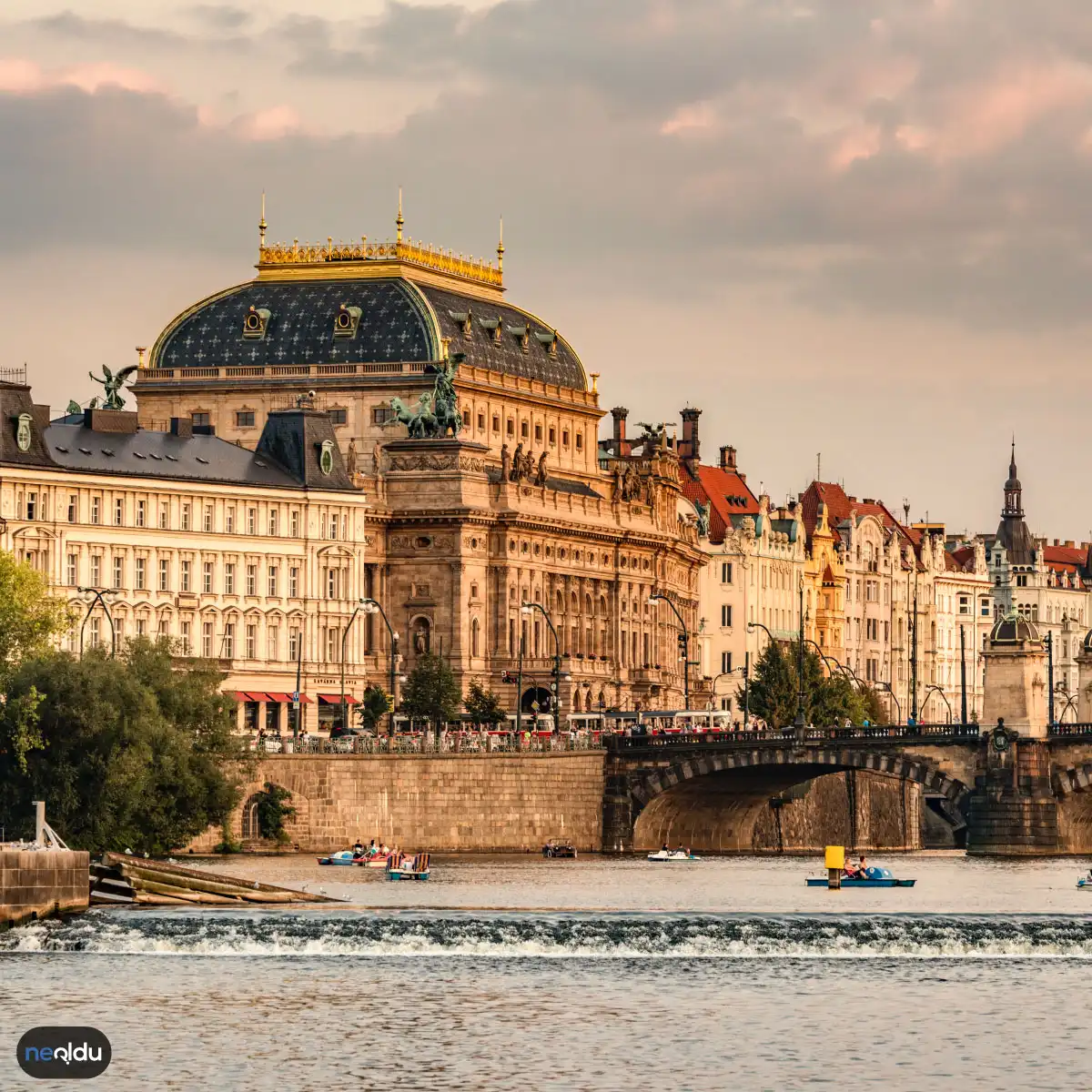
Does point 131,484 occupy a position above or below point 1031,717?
above

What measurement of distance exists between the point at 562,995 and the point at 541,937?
1102 cm

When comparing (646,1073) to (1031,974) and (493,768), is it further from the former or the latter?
(493,768)

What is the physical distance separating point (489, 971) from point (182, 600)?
99.6 m

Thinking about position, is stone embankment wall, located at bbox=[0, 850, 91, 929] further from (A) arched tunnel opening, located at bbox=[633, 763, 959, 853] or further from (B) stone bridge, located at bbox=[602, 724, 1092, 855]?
(A) arched tunnel opening, located at bbox=[633, 763, 959, 853]

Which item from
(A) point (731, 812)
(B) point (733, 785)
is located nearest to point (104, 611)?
(B) point (733, 785)

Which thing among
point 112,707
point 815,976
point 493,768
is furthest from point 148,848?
point 815,976

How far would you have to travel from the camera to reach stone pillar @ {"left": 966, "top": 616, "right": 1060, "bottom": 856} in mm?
172250

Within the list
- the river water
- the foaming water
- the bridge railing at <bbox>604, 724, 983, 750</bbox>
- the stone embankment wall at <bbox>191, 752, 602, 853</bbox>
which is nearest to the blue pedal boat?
the river water

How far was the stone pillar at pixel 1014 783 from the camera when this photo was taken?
565 feet

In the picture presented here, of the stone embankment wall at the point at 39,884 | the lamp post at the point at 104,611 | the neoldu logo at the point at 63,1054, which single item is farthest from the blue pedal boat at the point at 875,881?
the neoldu logo at the point at 63,1054

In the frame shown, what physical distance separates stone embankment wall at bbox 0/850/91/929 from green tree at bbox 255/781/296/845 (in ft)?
204

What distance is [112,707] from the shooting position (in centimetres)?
14900

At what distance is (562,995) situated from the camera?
3740 inches

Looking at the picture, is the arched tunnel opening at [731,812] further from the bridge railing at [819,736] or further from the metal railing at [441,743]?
the metal railing at [441,743]
